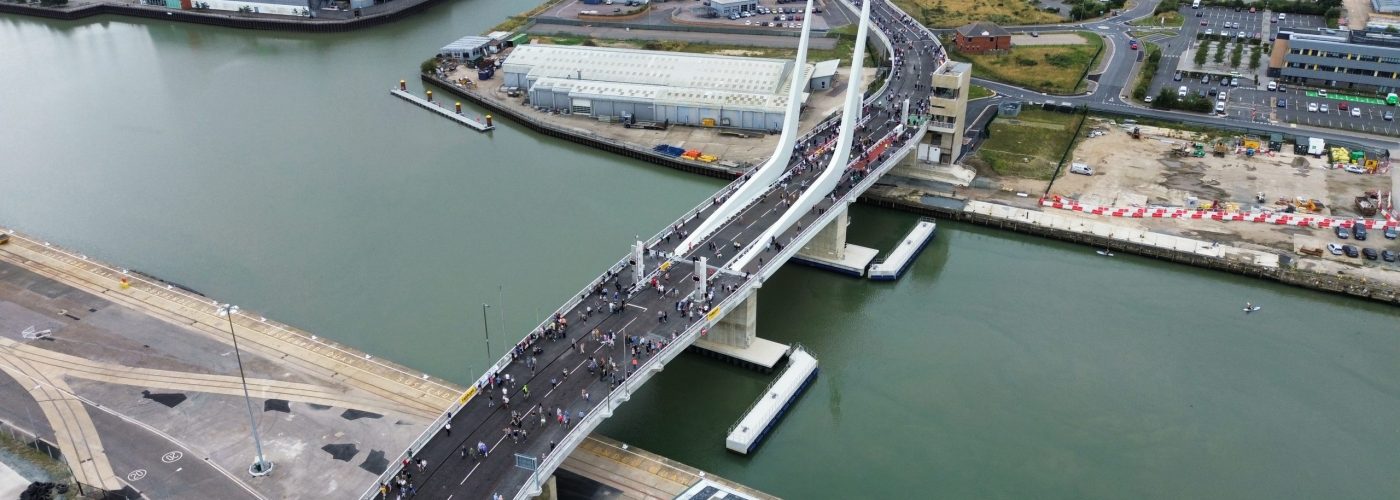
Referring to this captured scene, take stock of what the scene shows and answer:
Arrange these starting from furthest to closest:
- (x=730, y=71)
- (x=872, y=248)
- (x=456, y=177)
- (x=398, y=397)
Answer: (x=730, y=71)
(x=456, y=177)
(x=872, y=248)
(x=398, y=397)

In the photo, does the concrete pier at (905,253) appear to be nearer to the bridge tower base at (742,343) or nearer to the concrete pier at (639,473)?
the bridge tower base at (742,343)

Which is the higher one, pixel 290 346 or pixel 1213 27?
pixel 1213 27

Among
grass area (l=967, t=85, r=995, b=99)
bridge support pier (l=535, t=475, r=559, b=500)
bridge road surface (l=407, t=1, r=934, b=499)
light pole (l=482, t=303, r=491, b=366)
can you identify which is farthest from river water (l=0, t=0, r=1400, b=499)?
grass area (l=967, t=85, r=995, b=99)

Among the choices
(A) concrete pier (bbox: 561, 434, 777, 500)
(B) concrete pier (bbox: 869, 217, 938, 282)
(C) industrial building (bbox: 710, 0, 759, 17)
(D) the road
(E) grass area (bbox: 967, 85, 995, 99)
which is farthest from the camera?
(C) industrial building (bbox: 710, 0, 759, 17)

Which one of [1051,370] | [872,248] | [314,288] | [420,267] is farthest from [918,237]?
[314,288]

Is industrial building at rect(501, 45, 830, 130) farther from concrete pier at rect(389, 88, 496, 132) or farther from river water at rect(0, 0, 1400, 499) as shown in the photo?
river water at rect(0, 0, 1400, 499)

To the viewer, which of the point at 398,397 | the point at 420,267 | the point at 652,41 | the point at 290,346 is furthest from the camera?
the point at 652,41

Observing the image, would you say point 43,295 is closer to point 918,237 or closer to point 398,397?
point 398,397
